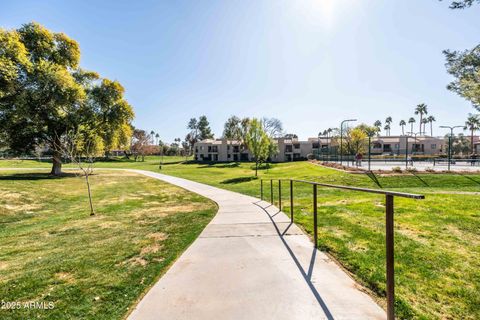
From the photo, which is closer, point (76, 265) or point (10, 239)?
point (76, 265)

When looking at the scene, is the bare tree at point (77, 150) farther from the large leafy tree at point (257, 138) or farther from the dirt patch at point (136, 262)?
the large leafy tree at point (257, 138)

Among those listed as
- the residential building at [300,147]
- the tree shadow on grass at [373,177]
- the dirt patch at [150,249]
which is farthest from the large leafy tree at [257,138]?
the residential building at [300,147]

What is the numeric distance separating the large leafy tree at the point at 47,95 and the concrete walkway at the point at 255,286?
17444mm

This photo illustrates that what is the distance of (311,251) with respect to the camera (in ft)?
14.1

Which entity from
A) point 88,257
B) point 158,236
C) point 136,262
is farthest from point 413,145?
point 88,257

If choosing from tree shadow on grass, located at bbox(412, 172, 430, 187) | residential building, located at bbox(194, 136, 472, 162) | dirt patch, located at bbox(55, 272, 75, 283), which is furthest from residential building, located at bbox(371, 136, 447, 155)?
dirt patch, located at bbox(55, 272, 75, 283)

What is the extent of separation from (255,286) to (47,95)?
26.1 metres

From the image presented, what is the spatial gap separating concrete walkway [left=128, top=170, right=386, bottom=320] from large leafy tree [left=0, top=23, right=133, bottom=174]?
17.4 m

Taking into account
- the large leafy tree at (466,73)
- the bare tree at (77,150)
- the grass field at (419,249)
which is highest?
the large leafy tree at (466,73)

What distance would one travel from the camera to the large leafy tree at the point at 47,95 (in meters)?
19.0

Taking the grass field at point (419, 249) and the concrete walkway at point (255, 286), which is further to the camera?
the grass field at point (419, 249)

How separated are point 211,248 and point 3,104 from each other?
2504 centimetres

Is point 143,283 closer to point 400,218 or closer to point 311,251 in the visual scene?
point 311,251

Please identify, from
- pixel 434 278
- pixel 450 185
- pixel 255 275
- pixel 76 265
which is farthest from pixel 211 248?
pixel 450 185
